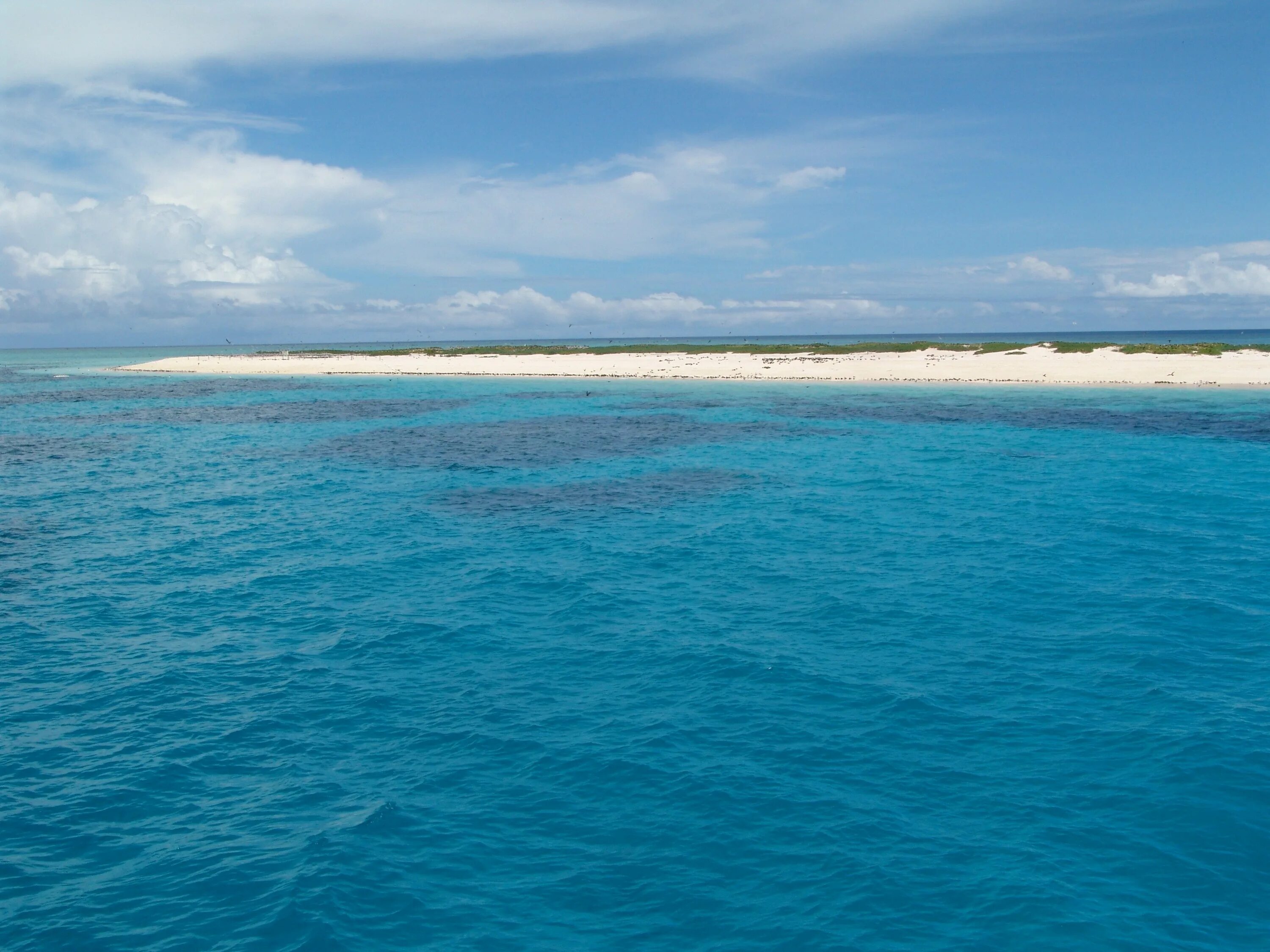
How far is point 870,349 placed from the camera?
12350cm

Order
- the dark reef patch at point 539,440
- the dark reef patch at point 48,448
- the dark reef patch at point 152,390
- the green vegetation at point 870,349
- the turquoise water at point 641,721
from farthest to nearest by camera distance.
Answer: the green vegetation at point 870,349 → the dark reef patch at point 152,390 → the dark reef patch at point 48,448 → the dark reef patch at point 539,440 → the turquoise water at point 641,721

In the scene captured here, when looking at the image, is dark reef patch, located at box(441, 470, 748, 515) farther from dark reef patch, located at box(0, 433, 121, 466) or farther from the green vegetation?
the green vegetation

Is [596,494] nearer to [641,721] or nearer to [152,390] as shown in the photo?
[641,721]

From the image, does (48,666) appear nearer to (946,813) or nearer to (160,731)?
(160,731)

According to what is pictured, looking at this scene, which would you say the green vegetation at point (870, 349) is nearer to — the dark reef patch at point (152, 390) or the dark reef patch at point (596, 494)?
the dark reef patch at point (152, 390)

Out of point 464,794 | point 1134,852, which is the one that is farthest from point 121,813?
point 1134,852

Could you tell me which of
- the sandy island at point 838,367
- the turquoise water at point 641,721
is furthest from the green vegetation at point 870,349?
the turquoise water at point 641,721

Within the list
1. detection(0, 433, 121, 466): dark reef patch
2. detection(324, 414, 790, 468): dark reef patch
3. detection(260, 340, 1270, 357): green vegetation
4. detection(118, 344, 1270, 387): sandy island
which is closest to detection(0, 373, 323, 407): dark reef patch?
detection(118, 344, 1270, 387): sandy island

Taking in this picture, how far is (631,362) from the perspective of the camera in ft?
379

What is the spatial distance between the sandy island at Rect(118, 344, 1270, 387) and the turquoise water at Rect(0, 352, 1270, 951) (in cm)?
5083

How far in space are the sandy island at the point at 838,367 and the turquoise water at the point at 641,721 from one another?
2001 inches

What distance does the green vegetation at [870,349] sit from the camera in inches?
3671

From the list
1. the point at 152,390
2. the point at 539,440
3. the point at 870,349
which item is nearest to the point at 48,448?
the point at 539,440

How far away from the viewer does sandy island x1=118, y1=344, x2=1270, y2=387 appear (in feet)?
260
